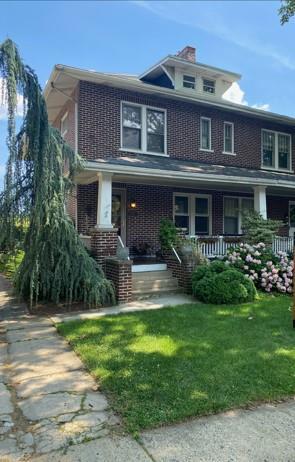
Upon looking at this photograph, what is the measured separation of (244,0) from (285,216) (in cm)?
853

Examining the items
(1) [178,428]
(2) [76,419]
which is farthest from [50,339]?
(1) [178,428]

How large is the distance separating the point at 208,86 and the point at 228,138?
8.45ft

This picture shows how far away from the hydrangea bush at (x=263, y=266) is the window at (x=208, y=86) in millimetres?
7594

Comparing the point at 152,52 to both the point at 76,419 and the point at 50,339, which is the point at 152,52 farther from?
the point at 76,419

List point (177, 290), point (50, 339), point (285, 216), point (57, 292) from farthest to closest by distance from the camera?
point (285, 216) → point (177, 290) → point (57, 292) → point (50, 339)

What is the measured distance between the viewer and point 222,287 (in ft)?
27.0

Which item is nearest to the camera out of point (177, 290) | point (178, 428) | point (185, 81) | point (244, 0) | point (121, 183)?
point (178, 428)

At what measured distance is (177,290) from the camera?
9.53 metres

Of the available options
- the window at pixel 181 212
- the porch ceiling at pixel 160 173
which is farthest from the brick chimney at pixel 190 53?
the window at pixel 181 212

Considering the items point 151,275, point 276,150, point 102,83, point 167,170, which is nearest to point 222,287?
point 151,275

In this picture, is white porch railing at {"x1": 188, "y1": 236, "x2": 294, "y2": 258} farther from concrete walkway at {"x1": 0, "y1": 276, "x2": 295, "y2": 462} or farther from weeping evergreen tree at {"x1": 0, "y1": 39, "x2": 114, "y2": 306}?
concrete walkway at {"x1": 0, "y1": 276, "x2": 295, "y2": 462}

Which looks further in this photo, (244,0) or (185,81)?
(185,81)

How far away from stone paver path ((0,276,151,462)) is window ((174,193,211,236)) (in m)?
8.44

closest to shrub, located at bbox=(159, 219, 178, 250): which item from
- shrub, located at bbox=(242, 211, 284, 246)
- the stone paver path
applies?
shrub, located at bbox=(242, 211, 284, 246)
